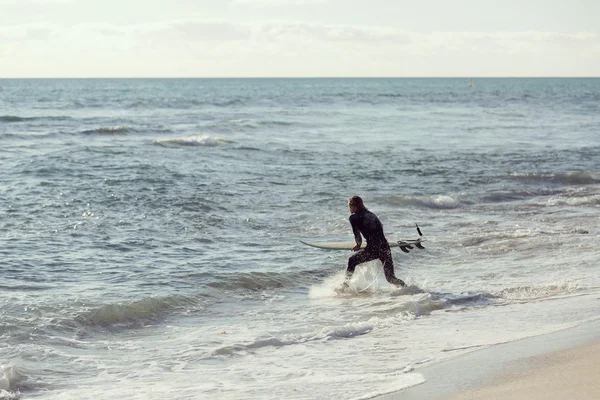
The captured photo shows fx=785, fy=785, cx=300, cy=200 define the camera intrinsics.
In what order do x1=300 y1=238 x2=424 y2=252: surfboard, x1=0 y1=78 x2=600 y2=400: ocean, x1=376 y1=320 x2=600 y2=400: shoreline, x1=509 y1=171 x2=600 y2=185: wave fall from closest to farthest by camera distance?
1. x1=376 y1=320 x2=600 y2=400: shoreline
2. x1=0 y1=78 x2=600 y2=400: ocean
3. x1=300 y1=238 x2=424 y2=252: surfboard
4. x1=509 y1=171 x2=600 y2=185: wave

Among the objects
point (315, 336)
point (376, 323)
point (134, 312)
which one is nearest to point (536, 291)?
point (376, 323)

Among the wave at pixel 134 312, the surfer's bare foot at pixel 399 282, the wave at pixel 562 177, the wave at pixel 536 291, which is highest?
the wave at pixel 562 177

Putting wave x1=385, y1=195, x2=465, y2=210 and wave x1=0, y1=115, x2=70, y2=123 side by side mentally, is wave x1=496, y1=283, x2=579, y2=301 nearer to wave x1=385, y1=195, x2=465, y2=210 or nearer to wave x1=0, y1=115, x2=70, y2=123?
wave x1=385, y1=195, x2=465, y2=210

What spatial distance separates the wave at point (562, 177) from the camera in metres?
23.7

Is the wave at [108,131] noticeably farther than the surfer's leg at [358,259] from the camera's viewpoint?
Yes

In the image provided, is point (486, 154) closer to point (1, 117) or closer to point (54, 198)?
point (54, 198)

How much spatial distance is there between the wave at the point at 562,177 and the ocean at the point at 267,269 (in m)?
0.10

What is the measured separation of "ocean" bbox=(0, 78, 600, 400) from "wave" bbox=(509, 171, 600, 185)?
100 mm

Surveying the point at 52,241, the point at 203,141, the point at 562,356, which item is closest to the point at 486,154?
the point at 203,141

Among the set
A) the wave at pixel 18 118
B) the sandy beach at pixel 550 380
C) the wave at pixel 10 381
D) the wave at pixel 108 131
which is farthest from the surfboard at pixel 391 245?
the wave at pixel 18 118

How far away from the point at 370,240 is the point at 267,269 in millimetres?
2120

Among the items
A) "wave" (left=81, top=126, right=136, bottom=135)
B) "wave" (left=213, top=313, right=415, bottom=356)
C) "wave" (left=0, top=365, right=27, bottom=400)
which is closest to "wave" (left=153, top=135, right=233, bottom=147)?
"wave" (left=81, top=126, right=136, bottom=135)

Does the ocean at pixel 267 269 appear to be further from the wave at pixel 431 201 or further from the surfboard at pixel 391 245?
the surfboard at pixel 391 245

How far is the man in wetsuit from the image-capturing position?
1123 centimetres
